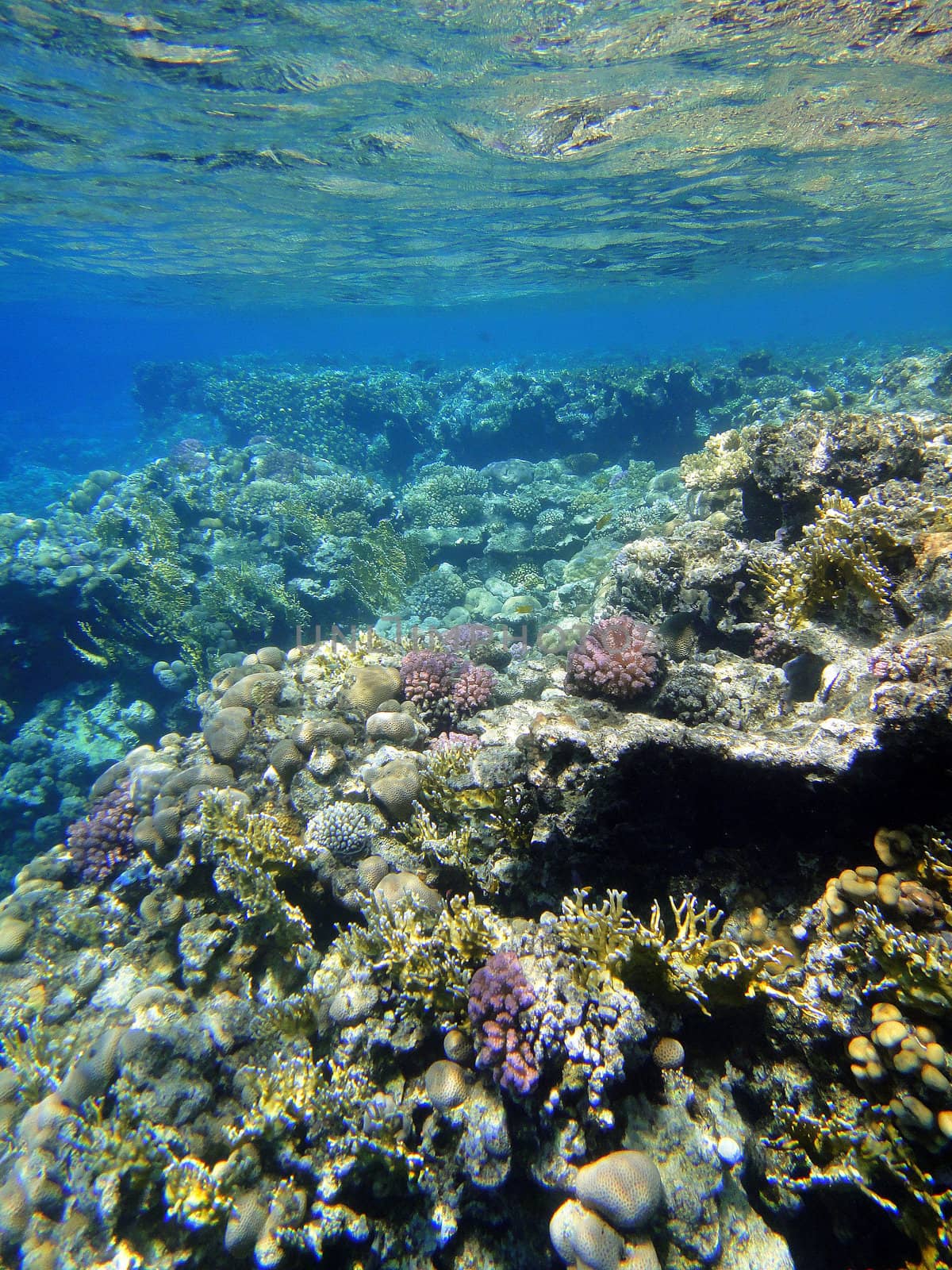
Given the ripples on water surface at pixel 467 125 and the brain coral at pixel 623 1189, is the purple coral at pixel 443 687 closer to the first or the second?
the brain coral at pixel 623 1189

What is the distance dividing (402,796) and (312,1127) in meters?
2.11

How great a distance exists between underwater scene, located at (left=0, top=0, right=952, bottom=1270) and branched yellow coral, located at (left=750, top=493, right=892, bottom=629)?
0.12 feet

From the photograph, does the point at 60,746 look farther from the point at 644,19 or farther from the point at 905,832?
the point at 644,19

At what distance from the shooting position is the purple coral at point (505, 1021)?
2848 mm

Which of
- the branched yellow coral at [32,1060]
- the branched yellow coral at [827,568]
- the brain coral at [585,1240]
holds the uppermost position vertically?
the branched yellow coral at [827,568]

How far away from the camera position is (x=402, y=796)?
4699 mm

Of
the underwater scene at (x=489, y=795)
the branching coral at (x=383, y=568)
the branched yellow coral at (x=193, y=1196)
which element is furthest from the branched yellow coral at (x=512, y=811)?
the branching coral at (x=383, y=568)

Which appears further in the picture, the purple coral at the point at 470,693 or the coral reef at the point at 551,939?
the purple coral at the point at 470,693

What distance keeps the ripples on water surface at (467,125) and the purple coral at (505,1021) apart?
14299mm

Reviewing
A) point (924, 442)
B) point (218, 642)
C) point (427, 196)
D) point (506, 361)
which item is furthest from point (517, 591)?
point (506, 361)

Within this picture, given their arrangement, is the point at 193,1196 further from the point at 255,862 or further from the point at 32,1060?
the point at 32,1060

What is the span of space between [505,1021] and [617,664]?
2578 mm

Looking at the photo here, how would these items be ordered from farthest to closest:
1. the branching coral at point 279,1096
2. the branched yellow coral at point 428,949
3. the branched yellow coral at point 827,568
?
the branched yellow coral at point 827,568 → the branched yellow coral at point 428,949 → the branching coral at point 279,1096

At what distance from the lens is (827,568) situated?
14.8 feet
